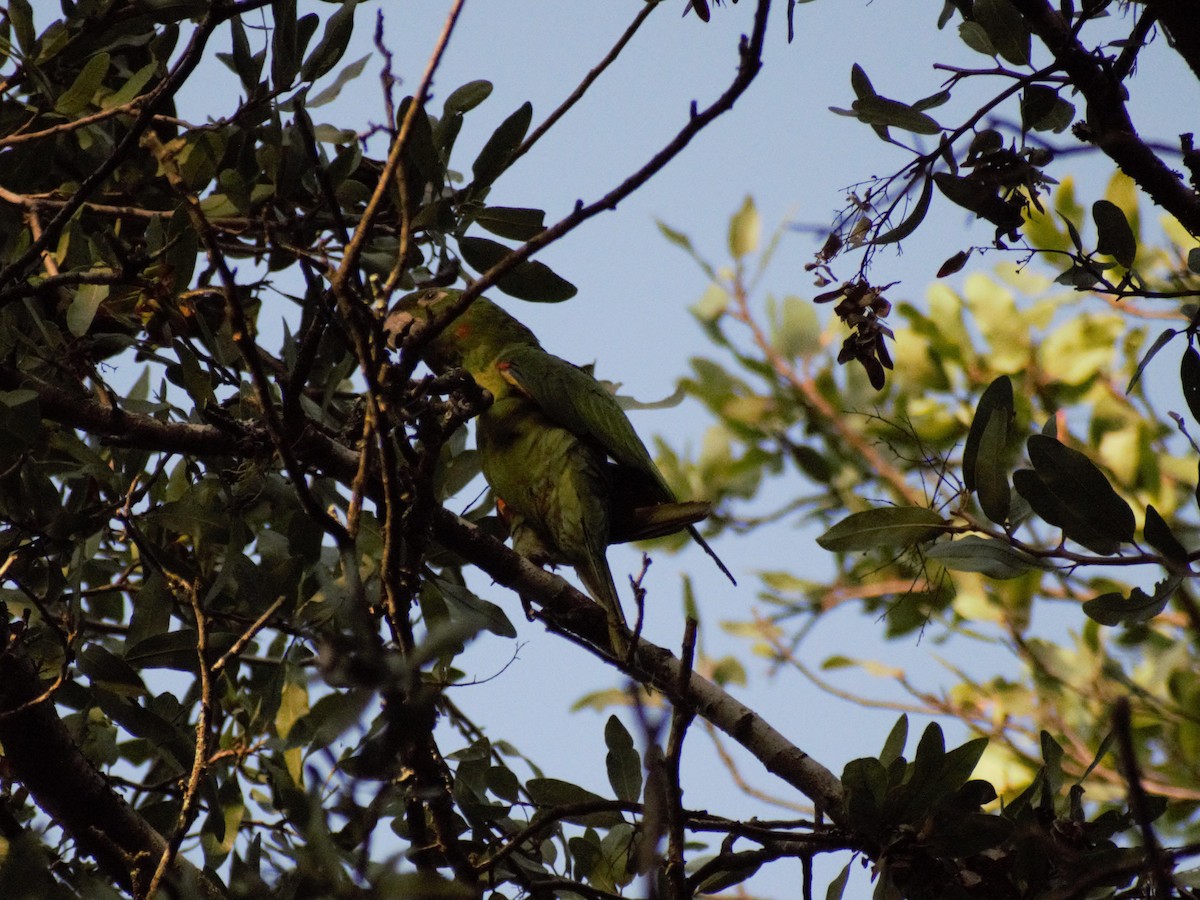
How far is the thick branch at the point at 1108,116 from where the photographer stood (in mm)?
1798

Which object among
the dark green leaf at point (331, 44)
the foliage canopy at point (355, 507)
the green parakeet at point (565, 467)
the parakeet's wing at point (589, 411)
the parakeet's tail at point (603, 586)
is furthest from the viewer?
the parakeet's wing at point (589, 411)

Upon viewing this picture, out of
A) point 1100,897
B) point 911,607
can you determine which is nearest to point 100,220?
point 1100,897

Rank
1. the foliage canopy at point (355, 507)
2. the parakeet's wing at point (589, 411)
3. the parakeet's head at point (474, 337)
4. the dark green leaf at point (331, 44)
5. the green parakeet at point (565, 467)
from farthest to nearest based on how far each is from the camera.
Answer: the parakeet's head at point (474, 337) < the parakeet's wing at point (589, 411) < the green parakeet at point (565, 467) < the dark green leaf at point (331, 44) < the foliage canopy at point (355, 507)

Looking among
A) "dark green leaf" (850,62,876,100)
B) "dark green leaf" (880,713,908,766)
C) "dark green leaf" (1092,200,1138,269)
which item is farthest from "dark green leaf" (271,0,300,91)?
"dark green leaf" (880,713,908,766)

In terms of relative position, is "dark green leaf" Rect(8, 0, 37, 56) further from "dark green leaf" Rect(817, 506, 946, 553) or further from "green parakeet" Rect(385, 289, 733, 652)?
"dark green leaf" Rect(817, 506, 946, 553)

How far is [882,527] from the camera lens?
2053 mm

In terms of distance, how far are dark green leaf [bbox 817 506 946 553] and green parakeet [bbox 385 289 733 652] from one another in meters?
0.93

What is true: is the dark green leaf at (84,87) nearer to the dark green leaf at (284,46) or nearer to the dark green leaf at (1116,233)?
the dark green leaf at (284,46)

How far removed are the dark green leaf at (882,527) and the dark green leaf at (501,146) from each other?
37.4 inches

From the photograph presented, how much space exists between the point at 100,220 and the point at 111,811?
1.39m

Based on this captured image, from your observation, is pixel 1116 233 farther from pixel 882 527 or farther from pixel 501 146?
pixel 501 146

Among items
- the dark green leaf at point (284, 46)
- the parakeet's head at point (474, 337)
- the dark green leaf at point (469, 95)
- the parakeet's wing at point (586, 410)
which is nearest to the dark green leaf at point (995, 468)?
the dark green leaf at point (469, 95)

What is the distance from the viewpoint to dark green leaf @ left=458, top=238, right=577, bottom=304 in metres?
2.40

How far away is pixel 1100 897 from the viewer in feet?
6.54
